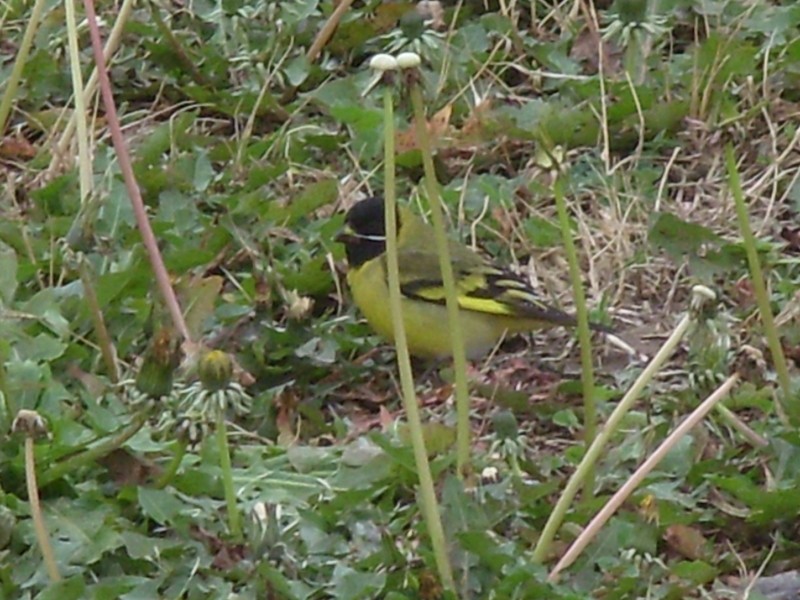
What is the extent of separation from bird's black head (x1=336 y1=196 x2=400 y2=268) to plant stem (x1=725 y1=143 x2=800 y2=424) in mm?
1131

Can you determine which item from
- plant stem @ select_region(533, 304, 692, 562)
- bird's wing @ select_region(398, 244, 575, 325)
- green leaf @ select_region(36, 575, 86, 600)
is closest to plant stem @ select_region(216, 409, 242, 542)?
green leaf @ select_region(36, 575, 86, 600)

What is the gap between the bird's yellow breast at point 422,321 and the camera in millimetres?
4266

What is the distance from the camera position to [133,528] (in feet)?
10.8

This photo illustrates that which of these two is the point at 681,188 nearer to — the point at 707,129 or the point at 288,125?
the point at 707,129

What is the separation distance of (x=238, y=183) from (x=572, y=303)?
1044mm

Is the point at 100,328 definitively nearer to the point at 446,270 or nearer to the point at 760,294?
the point at 446,270

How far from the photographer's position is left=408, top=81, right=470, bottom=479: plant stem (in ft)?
9.27

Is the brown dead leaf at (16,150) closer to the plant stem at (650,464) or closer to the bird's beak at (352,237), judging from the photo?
the bird's beak at (352,237)

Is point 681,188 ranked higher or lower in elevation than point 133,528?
lower

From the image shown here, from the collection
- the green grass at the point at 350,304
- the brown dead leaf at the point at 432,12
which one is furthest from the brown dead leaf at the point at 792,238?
the brown dead leaf at the point at 432,12

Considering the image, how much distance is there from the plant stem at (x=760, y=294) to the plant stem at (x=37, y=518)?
4.52 ft

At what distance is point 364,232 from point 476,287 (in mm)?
358

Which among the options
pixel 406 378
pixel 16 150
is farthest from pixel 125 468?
pixel 16 150

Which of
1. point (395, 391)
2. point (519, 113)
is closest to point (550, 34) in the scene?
point (519, 113)
